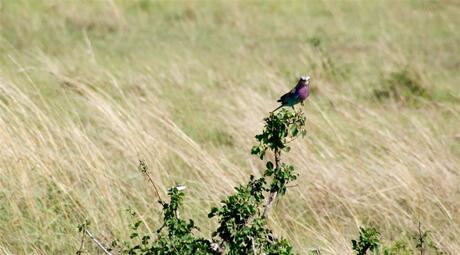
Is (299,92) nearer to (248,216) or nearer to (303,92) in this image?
(303,92)

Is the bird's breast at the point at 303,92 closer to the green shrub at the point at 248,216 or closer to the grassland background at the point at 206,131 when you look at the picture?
the green shrub at the point at 248,216

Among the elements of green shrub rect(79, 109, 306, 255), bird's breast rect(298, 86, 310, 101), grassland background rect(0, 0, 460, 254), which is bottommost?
green shrub rect(79, 109, 306, 255)

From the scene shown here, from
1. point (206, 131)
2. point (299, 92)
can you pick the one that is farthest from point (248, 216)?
point (206, 131)

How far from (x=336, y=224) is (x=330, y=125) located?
1.76m

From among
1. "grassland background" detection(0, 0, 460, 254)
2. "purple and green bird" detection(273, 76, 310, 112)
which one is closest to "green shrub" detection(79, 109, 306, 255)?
"purple and green bird" detection(273, 76, 310, 112)

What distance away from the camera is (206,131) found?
674cm

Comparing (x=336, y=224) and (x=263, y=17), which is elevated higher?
(x=263, y=17)

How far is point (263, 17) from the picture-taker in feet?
41.3

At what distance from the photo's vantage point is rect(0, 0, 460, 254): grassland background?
16.0 ft

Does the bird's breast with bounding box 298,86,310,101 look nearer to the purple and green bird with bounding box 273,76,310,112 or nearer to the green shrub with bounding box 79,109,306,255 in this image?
the purple and green bird with bounding box 273,76,310,112

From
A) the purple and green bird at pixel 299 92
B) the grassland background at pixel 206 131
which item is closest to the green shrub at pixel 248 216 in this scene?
the purple and green bird at pixel 299 92

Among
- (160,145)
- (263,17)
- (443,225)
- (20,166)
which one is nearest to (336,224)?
(443,225)

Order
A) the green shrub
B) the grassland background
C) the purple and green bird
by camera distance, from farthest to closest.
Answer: the grassland background
the purple and green bird
the green shrub

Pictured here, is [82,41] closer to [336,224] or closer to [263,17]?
[263,17]
